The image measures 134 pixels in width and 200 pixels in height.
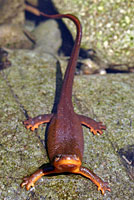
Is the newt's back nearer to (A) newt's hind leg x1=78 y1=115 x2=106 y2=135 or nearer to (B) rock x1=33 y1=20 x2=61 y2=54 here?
(A) newt's hind leg x1=78 y1=115 x2=106 y2=135

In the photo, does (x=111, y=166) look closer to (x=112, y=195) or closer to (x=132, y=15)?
(x=112, y=195)

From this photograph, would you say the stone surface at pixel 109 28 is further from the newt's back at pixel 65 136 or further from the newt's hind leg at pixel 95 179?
the newt's hind leg at pixel 95 179

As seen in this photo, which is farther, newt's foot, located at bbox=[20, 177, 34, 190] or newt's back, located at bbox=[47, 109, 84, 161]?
newt's back, located at bbox=[47, 109, 84, 161]

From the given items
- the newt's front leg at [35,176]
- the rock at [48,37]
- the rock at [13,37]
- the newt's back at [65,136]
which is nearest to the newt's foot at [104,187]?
the newt's back at [65,136]

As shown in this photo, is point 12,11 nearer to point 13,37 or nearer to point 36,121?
point 13,37

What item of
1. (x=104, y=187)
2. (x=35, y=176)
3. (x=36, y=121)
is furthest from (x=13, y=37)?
(x=104, y=187)

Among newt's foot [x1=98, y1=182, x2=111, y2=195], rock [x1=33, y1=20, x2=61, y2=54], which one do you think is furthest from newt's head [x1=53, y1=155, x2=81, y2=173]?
rock [x1=33, y1=20, x2=61, y2=54]

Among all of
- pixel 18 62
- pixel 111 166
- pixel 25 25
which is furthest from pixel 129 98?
pixel 25 25
